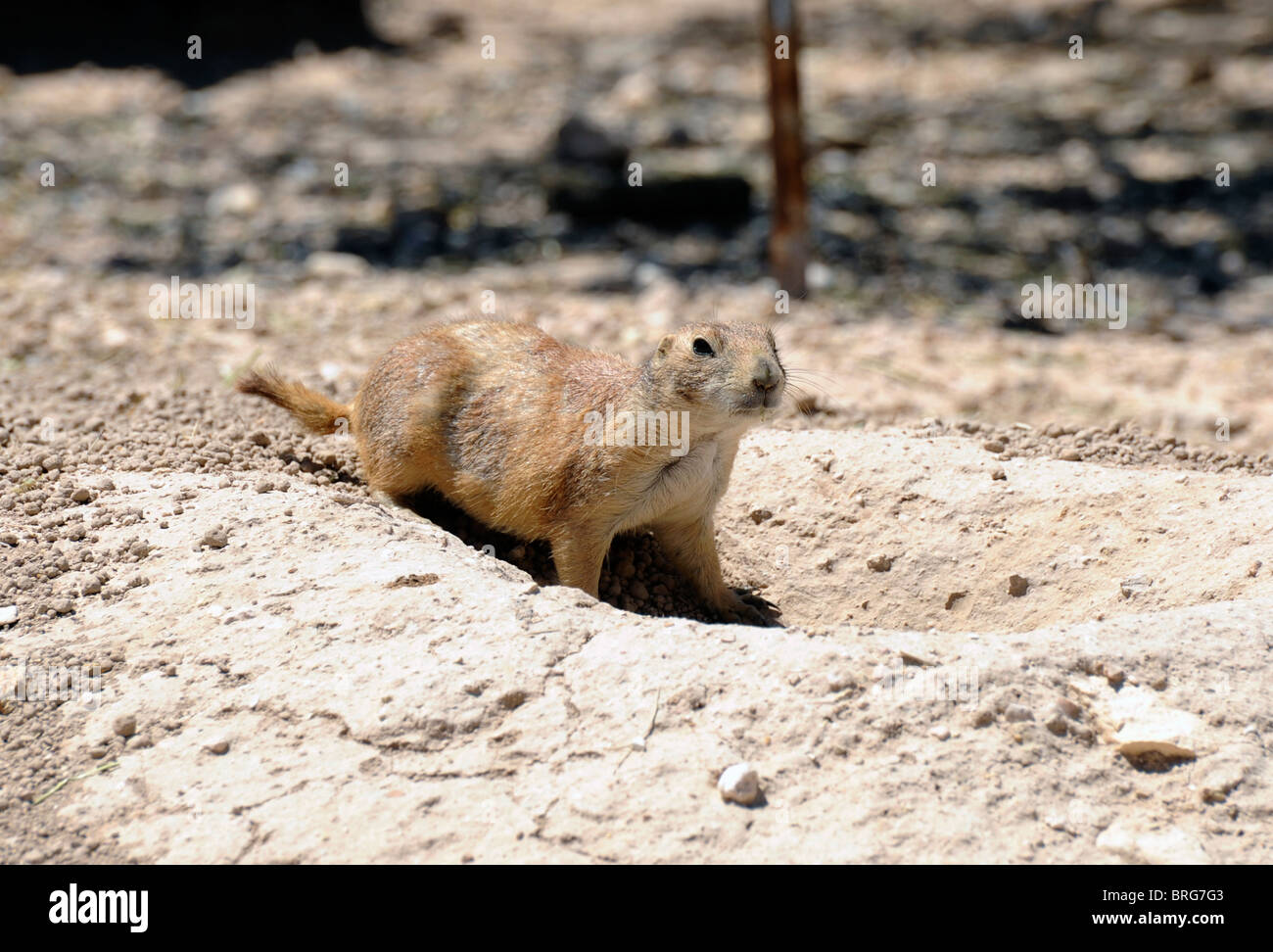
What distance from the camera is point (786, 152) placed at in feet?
29.8

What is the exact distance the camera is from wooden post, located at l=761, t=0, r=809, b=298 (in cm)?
867

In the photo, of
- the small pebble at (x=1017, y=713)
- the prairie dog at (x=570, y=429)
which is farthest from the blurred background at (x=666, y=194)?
the small pebble at (x=1017, y=713)

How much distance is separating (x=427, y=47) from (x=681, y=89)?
4.04 m

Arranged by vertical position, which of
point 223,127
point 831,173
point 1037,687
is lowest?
point 1037,687

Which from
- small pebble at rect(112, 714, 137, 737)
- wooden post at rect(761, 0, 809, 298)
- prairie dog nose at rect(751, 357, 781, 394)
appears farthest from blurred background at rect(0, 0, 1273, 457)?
small pebble at rect(112, 714, 137, 737)

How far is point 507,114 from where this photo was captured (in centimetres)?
1487

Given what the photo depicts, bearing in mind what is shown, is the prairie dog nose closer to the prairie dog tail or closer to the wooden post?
the prairie dog tail

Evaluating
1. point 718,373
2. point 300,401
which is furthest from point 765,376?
point 300,401

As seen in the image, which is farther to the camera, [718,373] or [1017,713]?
[718,373]

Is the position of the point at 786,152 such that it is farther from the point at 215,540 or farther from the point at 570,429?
the point at 215,540

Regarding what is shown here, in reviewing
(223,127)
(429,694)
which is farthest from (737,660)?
(223,127)

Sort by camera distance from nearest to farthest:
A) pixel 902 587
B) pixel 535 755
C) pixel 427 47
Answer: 1. pixel 535 755
2. pixel 902 587
3. pixel 427 47

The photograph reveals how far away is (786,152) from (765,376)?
4864 mm
